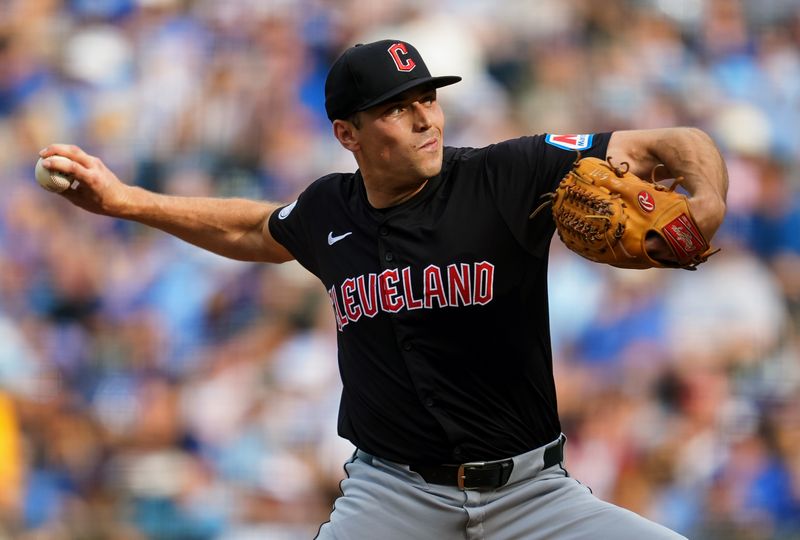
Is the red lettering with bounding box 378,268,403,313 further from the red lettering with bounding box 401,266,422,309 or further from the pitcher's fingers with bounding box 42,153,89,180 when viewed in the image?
the pitcher's fingers with bounding box 42,153,89,180

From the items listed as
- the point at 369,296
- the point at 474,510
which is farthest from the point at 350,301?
the point at 474,510

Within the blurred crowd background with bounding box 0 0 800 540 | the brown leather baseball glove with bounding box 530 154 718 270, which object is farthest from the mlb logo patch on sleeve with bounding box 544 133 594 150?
the blurred crowd background with bounding box 0 0 800 540

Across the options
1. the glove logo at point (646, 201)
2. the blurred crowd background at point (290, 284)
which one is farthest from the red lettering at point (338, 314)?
the blurred crowd background at point (290, 284)

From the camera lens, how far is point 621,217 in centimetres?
256

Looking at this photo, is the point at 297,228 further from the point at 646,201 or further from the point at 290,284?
the point at 290,284

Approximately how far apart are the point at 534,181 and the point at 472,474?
2.66 feet

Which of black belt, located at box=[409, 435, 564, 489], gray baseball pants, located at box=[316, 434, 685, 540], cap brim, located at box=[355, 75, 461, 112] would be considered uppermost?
cap brim, located at box=[355, 75, 461, 112]

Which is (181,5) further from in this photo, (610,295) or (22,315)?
(610,295)

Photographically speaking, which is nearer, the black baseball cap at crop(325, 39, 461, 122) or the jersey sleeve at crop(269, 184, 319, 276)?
the black baseball cap at crop(325, 39, 461, 122)

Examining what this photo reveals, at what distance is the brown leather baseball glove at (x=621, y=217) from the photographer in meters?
2.50

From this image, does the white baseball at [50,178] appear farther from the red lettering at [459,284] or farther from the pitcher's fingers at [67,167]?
the red lettering at [459,284]

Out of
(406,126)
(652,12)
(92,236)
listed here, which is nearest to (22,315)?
(92,236)

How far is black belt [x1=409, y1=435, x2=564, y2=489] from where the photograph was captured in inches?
115

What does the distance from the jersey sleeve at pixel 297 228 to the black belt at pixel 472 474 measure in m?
0.77
